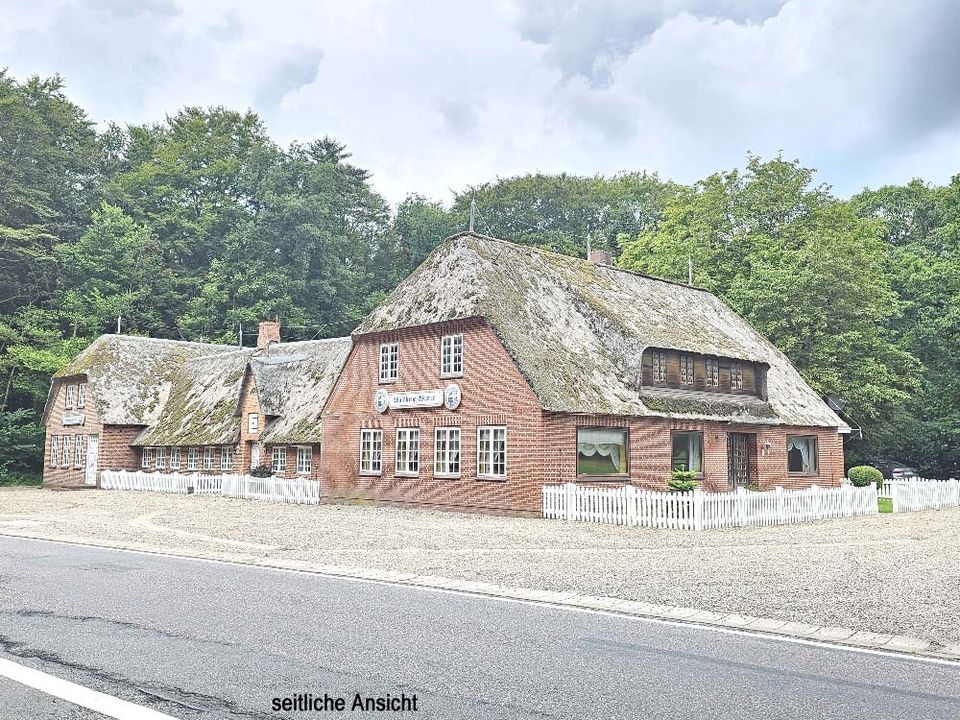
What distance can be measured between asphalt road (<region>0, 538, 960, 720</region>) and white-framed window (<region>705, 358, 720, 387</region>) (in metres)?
23.1

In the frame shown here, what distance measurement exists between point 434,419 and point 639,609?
19404mm

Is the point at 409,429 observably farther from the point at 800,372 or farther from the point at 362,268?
the point at 362,268

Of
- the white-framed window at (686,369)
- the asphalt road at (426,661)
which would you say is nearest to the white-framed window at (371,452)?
the white-framed window at (686,369)

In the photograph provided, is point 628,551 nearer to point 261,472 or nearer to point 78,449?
point 261,472

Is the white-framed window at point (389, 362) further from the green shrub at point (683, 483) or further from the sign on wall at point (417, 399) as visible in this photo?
the green shrub at point (683, 483)

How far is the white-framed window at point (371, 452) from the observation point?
32.2 metres

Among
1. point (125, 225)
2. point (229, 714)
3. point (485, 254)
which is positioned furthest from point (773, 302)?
point (125, 225)

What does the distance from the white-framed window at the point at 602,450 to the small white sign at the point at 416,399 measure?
5.27 meters

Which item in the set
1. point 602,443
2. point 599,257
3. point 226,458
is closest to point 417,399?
point 602,443

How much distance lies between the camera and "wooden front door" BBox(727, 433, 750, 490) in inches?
1321

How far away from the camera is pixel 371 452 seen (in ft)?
107

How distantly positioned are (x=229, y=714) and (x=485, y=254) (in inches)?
1031

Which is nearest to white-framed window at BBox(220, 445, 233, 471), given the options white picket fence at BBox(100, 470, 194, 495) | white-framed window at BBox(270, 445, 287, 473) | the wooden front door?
white picket fence at BBox(100, 470, 194, 495)

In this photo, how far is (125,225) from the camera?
62.8 meters
